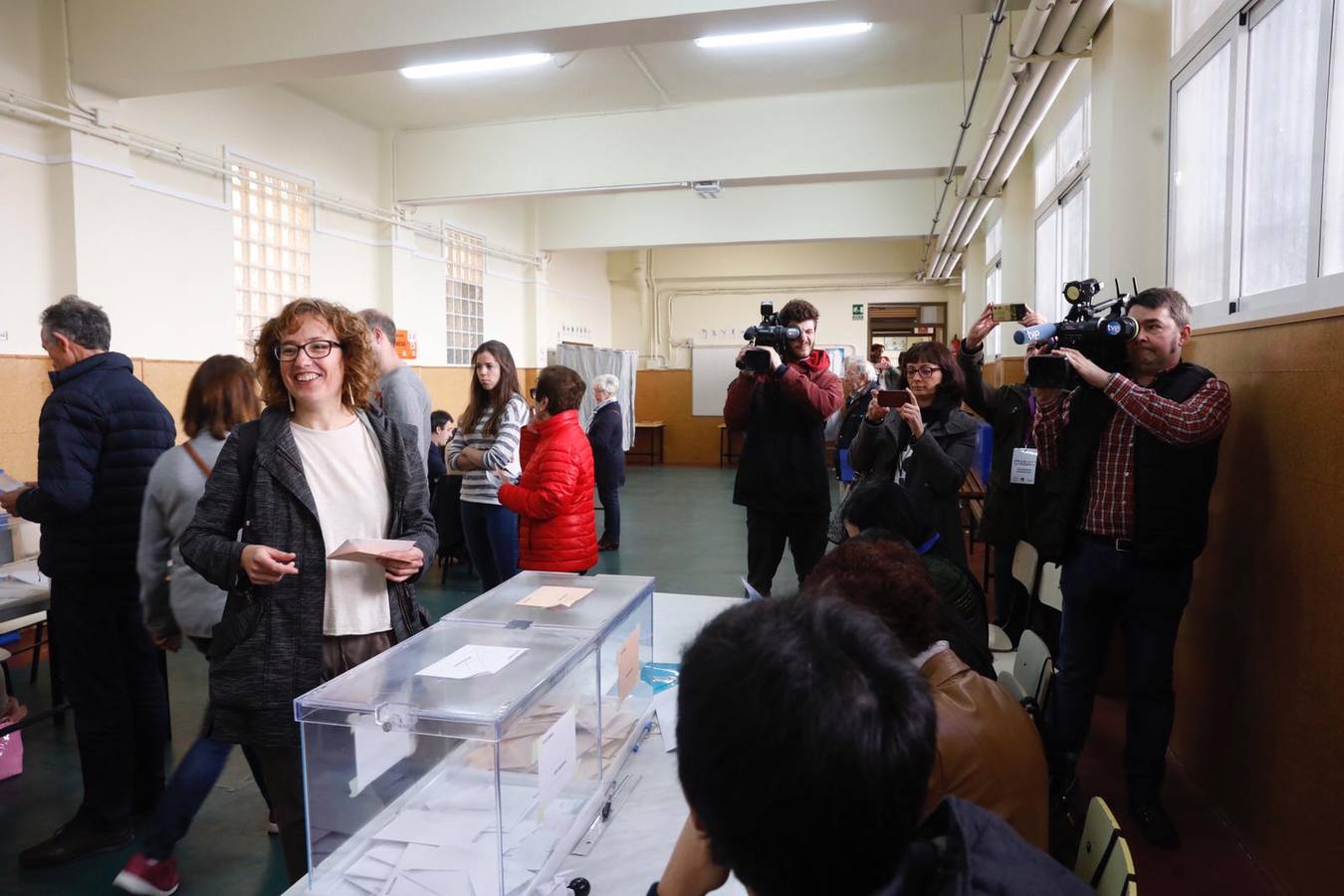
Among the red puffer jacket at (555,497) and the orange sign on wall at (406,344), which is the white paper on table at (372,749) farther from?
the orange sign on wall at (406,344)

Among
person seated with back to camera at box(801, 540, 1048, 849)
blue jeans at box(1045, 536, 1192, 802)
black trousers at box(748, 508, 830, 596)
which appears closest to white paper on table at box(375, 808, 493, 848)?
person seated with back to camera at box(801, 540, 1048, 849)

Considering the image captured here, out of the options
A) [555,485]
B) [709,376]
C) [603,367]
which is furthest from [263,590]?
[709,376]

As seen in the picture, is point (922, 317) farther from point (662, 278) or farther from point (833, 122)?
point (833, 122)

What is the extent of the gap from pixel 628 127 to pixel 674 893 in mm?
7146

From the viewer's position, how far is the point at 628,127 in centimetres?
723

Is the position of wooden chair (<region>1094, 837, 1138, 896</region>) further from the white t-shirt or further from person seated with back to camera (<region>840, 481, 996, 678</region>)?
the white t-shirt

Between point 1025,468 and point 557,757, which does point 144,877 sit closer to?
point 557,757

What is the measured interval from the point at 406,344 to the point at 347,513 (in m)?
6.56

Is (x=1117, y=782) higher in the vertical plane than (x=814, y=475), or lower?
lower

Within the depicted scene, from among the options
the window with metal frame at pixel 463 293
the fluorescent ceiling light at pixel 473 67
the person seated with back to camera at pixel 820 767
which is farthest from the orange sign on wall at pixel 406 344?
the person seated with back to camera at pixel 820 767

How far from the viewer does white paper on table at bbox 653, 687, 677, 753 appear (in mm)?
1606

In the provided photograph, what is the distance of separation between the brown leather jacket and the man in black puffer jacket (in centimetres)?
227

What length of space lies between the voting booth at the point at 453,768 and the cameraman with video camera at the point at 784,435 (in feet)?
5.69

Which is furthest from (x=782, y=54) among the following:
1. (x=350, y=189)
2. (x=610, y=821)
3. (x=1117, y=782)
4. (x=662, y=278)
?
(x=662, y=278)
